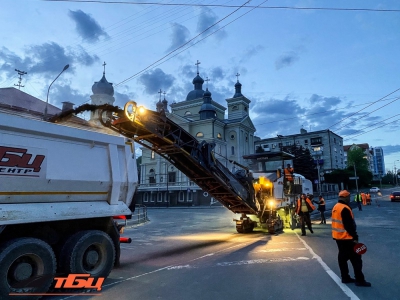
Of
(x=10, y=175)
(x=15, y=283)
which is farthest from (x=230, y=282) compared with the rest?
(x=10, y=175)

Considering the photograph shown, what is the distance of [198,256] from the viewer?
813 cm

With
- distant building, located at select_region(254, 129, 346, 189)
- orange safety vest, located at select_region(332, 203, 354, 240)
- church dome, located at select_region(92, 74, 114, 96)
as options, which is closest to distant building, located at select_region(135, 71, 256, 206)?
church dome, located at select_region(92, 74, 114, 96)

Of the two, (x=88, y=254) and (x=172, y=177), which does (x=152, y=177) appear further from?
(x=88, y=254)

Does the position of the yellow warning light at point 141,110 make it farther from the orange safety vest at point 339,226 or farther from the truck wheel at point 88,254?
the orange safety vest at point 339,226

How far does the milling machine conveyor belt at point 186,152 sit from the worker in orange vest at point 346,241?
4.88 metres

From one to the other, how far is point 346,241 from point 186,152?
5127 mm

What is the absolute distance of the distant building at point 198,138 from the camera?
156ft

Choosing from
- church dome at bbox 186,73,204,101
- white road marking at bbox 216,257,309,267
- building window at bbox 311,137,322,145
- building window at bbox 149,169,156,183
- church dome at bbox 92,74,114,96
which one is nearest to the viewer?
white road marking at bbox 216,257,309,267

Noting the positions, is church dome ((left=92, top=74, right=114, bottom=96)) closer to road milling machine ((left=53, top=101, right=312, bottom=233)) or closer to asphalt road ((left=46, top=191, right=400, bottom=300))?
road milling machine ((left=53, top=101, right=312, bottom=233))

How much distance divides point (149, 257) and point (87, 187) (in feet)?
11.2

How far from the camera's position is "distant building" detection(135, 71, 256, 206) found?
4754cm

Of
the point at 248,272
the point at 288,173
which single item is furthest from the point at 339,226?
the point at 288,173

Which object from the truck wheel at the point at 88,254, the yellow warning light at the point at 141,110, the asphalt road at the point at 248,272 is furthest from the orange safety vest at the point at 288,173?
the truck wheel at the point at 88,254

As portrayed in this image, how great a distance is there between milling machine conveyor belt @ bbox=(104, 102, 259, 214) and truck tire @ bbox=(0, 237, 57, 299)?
142 inches
